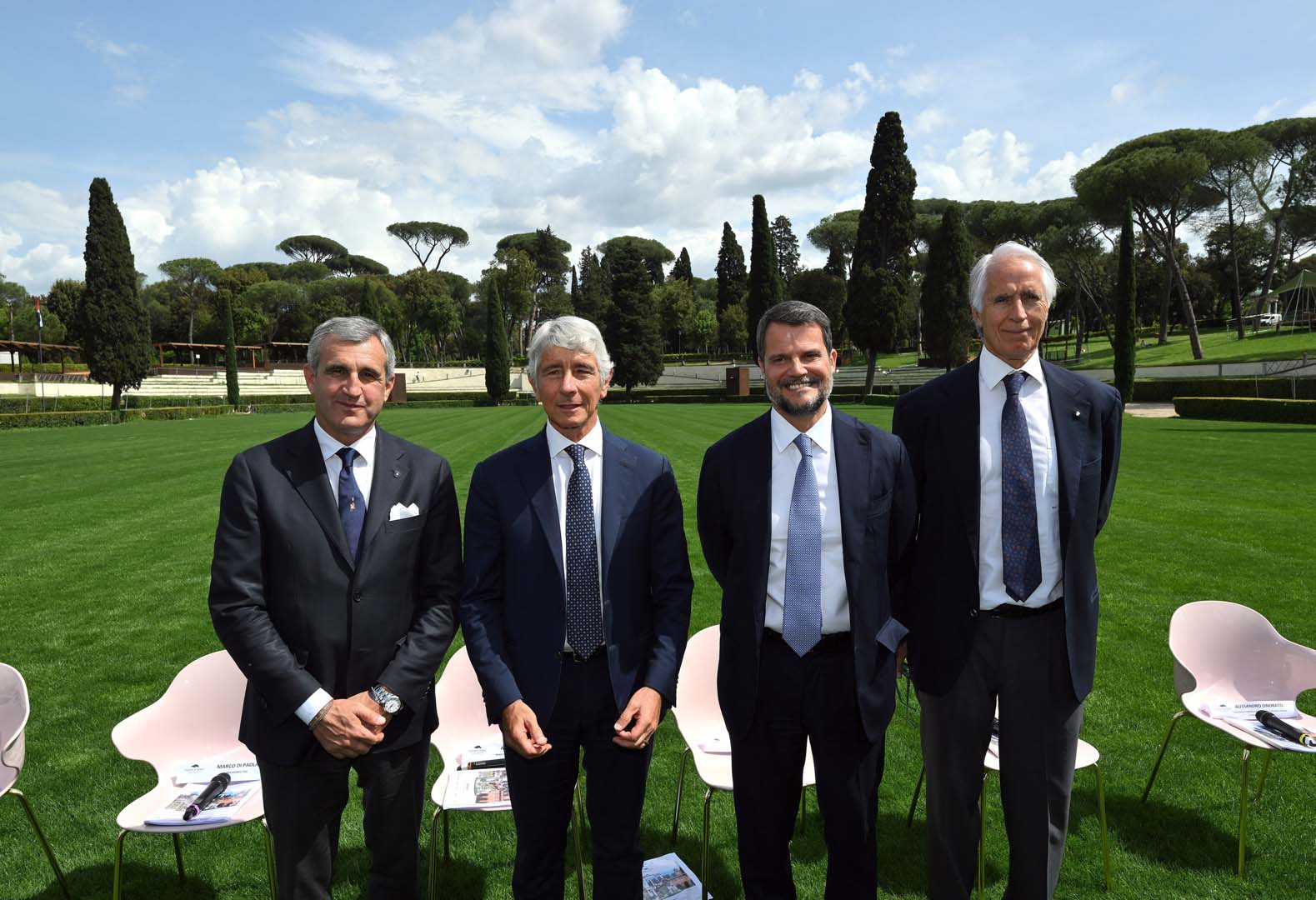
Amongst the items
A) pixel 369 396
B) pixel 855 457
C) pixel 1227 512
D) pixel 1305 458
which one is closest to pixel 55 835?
pixel 369 396

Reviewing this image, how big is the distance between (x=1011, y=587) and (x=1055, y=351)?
66420 millimetres

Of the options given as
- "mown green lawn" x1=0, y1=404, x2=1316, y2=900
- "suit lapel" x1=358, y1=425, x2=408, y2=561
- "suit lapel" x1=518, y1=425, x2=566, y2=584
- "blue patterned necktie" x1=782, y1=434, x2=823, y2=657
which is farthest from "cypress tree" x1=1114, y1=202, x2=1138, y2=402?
"suit lapel" x1=358, y1=425, x2=408, y2=561

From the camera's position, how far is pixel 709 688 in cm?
377

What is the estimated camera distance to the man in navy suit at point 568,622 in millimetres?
2422

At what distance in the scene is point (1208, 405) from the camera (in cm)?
2669

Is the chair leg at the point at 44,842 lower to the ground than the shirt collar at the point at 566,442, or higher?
lower

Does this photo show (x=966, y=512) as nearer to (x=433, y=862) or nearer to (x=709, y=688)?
(x=709, y=688)

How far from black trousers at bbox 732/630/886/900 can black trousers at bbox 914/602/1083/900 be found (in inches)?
11.3

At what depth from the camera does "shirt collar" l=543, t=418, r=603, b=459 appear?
256 centimetres

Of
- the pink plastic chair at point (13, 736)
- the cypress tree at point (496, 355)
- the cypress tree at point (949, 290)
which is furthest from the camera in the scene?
the cypress tree at point (496, 355)

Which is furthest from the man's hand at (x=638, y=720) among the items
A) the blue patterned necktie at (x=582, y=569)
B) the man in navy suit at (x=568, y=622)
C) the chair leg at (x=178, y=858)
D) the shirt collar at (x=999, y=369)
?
the chair leg at (x=178, y=858)

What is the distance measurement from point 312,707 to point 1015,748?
8.07 ft

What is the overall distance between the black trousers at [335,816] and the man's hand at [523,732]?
0.48 meters

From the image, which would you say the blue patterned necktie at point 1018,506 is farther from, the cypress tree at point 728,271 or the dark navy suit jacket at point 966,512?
the cypress tree at point 728,271
